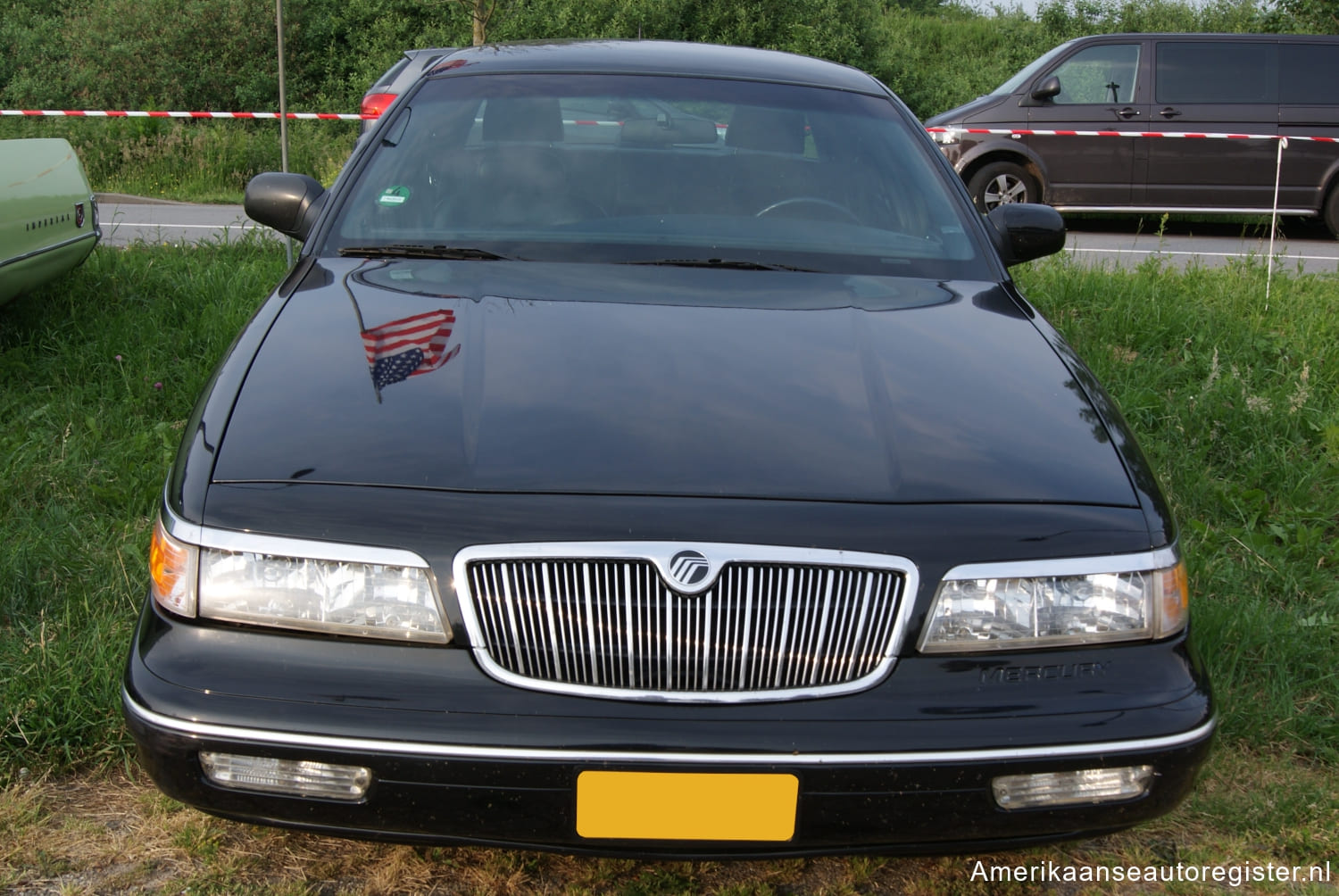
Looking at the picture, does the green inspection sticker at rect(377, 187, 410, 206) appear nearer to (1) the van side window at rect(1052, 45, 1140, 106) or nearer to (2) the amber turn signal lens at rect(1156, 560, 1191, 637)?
(2) the amber turn signal lens at rect(1156, 560, 1191, 637)

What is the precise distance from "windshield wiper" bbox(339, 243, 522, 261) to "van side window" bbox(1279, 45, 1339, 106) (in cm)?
1023

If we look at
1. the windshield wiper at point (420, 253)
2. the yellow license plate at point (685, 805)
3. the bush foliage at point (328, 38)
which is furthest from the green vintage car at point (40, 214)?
the bush foliage at point (328, 38)

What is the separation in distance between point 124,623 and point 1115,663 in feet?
7.43

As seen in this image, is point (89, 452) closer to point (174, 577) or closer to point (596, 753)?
point (174, 577)

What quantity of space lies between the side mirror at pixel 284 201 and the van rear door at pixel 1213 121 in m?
9.13

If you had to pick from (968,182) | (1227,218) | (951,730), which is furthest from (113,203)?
(951,730)

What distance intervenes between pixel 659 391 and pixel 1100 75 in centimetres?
997

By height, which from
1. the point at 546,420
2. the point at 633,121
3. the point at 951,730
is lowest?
the point at 951,730

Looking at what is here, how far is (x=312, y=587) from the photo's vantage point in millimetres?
1895

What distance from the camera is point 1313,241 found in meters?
10.9

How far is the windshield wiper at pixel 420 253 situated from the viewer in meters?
2.87

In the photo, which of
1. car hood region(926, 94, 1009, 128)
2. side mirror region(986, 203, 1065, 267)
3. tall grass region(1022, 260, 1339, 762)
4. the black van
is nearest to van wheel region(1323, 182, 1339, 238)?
A: the black van

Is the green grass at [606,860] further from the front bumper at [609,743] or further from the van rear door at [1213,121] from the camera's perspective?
the van rear door at [1213,121]

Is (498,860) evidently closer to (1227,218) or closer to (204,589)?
(204,589)
